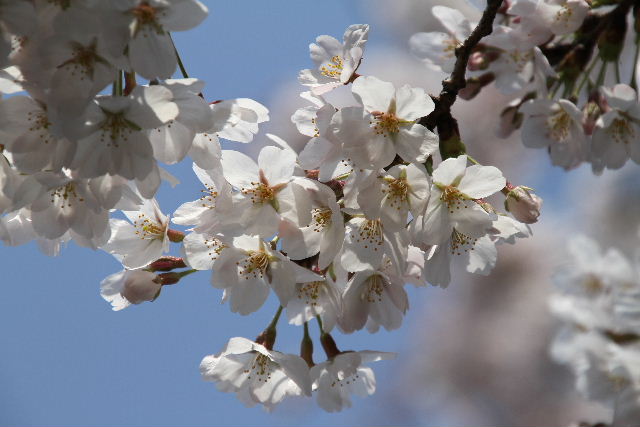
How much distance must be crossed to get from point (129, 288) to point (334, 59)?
0.53m

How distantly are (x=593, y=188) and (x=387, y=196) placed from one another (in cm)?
389

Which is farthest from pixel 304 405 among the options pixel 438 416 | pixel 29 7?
pixel 29 7

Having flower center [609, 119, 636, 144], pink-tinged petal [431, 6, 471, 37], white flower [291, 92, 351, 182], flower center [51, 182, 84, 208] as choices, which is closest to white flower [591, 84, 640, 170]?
flower center [609, 119, 636, 144]

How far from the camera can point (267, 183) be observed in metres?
1.02

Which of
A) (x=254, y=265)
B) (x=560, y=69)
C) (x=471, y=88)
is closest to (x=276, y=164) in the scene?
(x=254, y=265)

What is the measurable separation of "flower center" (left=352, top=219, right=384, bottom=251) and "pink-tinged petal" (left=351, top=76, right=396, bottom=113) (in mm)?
169

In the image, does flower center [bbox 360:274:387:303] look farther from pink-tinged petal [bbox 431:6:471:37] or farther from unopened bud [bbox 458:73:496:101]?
pink-tinged petal [bbox 431:6:471:37]

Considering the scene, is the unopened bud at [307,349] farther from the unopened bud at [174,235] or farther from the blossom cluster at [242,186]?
the unopened bud at [174,235]

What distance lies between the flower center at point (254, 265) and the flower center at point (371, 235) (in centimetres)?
15

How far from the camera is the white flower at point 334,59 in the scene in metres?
1.09

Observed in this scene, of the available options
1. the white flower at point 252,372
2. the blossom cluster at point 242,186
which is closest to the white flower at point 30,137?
the blossom cluster at point 242,186

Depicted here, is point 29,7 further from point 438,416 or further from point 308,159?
point 438,416

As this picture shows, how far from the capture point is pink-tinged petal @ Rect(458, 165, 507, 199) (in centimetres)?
103

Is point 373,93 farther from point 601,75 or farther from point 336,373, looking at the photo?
point 601,75
